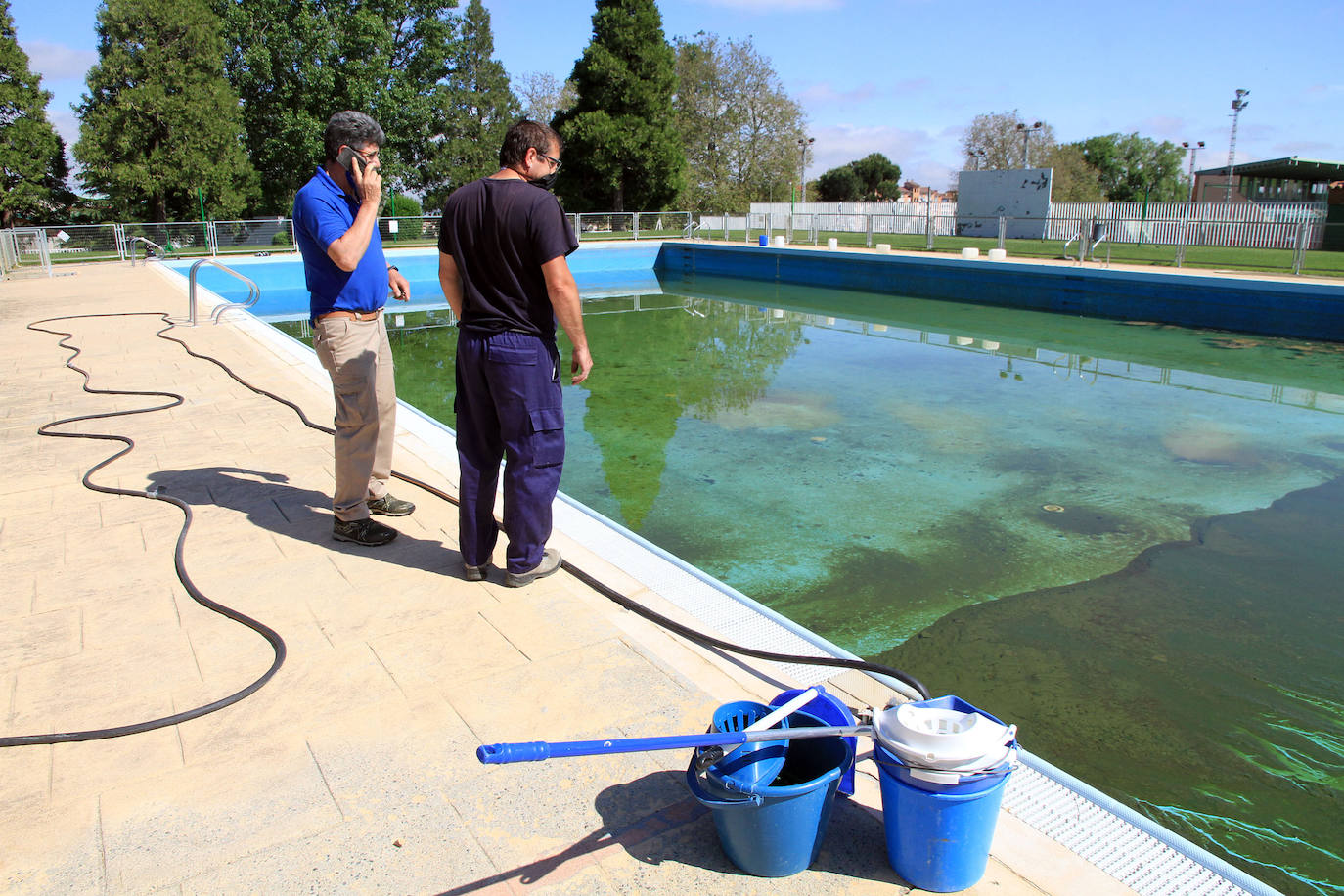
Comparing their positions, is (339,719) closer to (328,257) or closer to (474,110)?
(328,257)

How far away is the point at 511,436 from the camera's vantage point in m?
2.76

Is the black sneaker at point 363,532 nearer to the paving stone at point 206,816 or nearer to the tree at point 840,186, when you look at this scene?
the paving stone at point 206,816

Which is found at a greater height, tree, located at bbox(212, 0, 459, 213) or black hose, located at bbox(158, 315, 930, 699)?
tree, located at bbox(212, 0, 459, 213)

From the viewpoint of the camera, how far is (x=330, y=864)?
5.46ft

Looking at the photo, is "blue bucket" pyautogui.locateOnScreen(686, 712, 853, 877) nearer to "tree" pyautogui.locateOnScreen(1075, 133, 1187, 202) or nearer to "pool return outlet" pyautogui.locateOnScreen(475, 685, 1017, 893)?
"pool return outlet" pyautogui.locateOnScreen(475, 685, 1017, 893)

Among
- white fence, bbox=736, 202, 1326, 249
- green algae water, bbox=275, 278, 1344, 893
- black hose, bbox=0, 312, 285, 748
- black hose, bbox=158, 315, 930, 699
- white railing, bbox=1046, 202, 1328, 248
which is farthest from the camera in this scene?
white fence, bbox=736, 202, 1326, 249

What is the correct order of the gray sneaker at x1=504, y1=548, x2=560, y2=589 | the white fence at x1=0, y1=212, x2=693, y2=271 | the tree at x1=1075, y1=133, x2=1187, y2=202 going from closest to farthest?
1. the gray sneaker at x1=504, y1=548, x2=560, y2=589
2. the white fence at x1=0, y1=212, x2=693, y2=271
3. the tree at x1=1075, y1=133, x2=1187, y2=202

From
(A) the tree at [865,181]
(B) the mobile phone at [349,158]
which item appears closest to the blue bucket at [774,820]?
(B) the mobile phone at [349,158]

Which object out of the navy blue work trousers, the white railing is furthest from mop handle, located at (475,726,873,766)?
the white railing

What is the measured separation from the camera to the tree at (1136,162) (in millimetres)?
59062

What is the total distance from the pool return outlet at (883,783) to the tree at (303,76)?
28.6 metres

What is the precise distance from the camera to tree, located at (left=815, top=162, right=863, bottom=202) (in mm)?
67938

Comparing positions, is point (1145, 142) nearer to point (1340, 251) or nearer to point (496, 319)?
point (1340, 251)

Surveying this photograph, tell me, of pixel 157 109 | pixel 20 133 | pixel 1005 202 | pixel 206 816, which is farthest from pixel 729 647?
pixel 20 133
